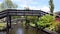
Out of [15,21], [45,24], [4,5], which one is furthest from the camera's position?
[4,5]

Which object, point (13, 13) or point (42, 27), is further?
point (13, 13)

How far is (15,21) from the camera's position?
63406mm

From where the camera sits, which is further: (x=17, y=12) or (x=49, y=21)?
(x=17, y=12)

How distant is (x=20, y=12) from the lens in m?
36.8

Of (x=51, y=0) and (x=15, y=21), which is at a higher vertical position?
(x=51, y=0)

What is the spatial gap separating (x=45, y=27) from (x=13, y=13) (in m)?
9.53

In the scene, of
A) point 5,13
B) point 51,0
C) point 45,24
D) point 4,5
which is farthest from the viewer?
point 4,5

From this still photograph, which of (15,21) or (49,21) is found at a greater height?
(49,21)

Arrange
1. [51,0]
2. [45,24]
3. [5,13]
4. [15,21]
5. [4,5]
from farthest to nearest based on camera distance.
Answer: [4,5]
[15,21]
[51,0]
[5,13]
[45,24]

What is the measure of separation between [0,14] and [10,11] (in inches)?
80.9

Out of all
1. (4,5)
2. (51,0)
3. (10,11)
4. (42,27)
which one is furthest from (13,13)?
(4,5)

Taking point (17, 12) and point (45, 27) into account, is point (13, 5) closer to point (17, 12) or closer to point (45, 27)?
point (17, 12)

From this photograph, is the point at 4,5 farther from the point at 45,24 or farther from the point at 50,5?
the point at 45,24

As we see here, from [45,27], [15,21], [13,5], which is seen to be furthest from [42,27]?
[13,5]
